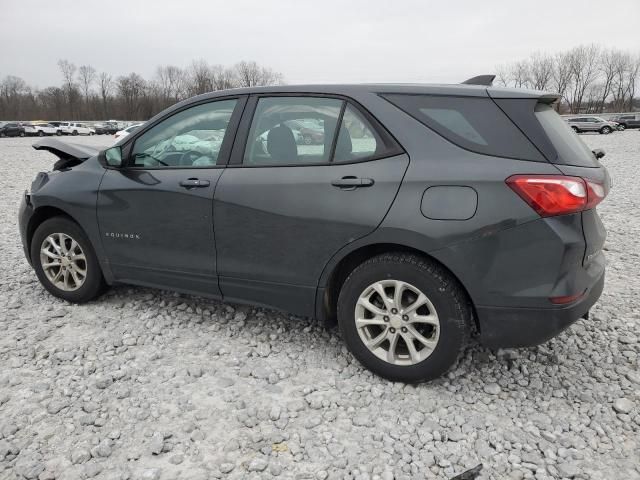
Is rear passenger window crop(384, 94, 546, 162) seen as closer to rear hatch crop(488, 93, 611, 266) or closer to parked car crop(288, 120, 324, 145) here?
rear hatch crop(488, 93, 611, 266)

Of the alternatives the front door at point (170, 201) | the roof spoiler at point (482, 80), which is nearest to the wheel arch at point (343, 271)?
the front door at point (170, 201)

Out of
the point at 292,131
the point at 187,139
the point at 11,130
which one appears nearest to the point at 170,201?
the point at 187,139

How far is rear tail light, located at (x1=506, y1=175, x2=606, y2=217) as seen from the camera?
8.00ft

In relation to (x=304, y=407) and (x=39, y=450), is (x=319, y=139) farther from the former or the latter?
(x=39, y=450)

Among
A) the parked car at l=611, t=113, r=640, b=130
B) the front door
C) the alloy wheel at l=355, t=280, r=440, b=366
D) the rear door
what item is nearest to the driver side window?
the front door

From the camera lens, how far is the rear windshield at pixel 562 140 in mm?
2570

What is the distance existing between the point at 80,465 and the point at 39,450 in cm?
26

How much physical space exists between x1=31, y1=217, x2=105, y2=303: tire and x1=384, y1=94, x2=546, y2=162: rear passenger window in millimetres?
2640

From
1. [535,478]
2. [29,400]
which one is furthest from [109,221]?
[535,478]

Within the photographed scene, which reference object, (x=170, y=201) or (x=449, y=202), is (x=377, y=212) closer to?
(x=449, y=202)

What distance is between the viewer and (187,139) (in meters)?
3.53

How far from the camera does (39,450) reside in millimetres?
2404

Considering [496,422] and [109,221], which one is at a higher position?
[109,221]

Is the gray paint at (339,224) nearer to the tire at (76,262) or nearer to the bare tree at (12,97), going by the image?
the tire at (76,262)
